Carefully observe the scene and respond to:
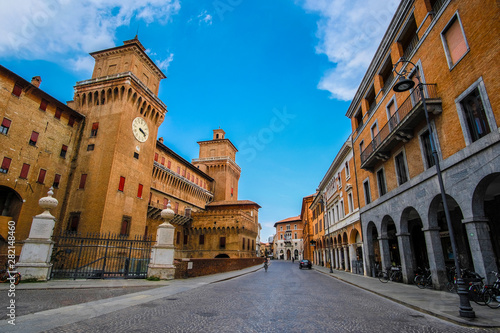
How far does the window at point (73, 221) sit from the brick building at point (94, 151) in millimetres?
105

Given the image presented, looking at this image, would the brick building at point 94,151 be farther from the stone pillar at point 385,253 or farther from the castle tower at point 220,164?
the stone pillar at point 385,253

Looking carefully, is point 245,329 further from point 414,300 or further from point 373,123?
point 373,123

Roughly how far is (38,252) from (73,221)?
17.6 meters

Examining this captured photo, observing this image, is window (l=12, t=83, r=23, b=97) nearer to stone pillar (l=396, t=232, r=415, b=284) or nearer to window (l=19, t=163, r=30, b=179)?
window (l=19, t=163, r=30, b=179)

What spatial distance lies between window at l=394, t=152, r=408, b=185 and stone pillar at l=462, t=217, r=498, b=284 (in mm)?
5602

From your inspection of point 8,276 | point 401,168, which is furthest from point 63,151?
point 401,168

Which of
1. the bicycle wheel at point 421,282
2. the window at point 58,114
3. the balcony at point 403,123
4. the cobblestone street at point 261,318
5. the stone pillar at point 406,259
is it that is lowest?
the cobblestone street at point 261,318

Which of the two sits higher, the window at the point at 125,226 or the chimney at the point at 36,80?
the chimney at the point at 36,80

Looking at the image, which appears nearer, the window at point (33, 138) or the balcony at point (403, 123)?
the balcony at point (403, 123)

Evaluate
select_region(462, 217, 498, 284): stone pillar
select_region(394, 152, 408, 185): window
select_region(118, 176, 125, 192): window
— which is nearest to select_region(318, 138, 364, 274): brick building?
select_region(394, 152, 408, 185): window

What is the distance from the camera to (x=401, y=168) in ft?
48.9

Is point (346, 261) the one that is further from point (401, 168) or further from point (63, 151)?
point (63, 151)

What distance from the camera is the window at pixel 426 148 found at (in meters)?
12.1

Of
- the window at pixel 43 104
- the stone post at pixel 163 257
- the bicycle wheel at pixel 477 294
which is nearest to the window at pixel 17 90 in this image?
the window at pixel 43 104
